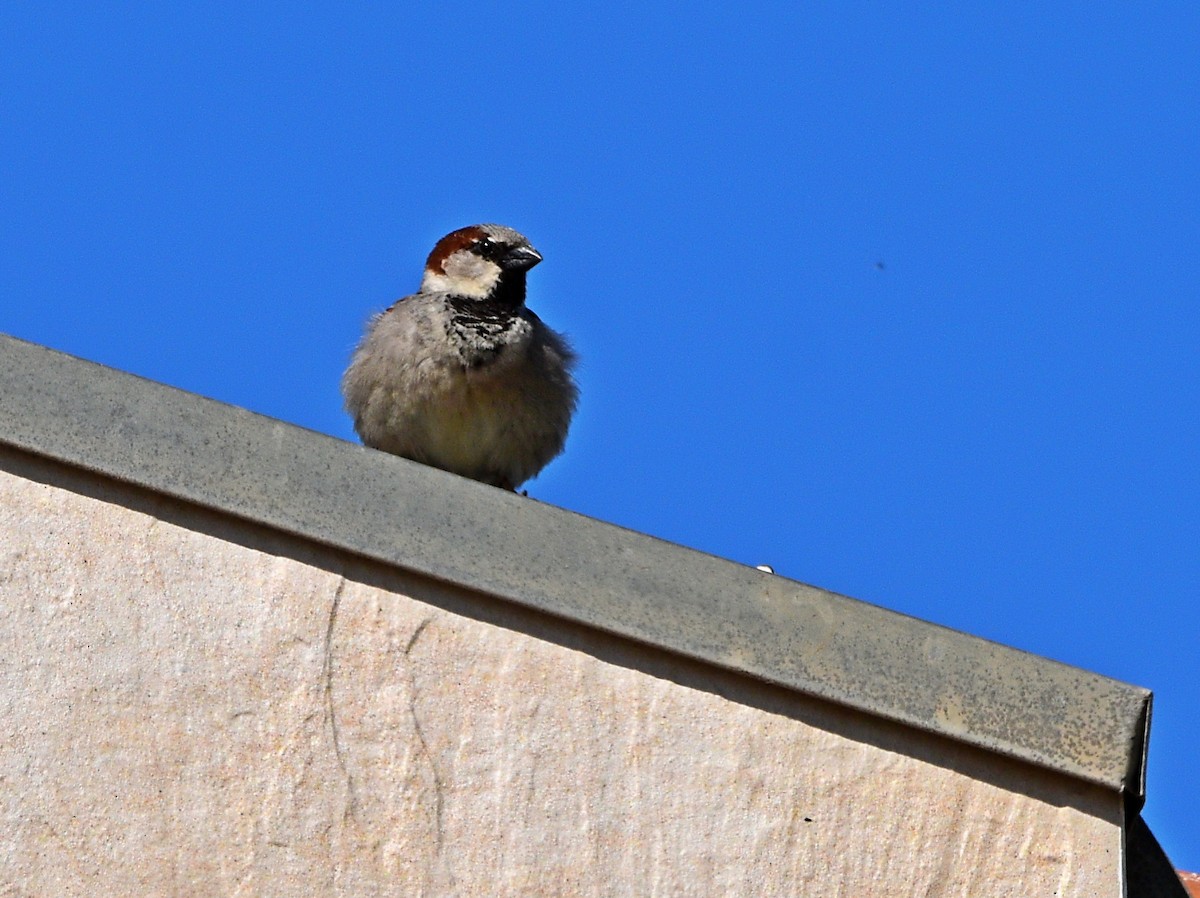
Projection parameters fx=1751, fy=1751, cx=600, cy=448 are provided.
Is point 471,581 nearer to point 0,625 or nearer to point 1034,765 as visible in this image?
point 0,625

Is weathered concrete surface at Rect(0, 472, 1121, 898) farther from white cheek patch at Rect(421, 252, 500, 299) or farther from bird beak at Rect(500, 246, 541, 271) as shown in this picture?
bird beak at Rect(500, 246, 541, 271)

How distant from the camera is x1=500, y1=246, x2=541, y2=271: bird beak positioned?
4488 millimetres

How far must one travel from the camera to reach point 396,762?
8.46 feet

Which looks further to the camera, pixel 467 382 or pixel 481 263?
pixel 481 263

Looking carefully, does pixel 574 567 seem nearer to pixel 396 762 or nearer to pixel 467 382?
pixel 396 762

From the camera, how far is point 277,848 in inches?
98.8

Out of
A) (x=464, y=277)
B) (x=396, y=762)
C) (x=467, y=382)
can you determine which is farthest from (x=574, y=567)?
(x=464, y=277)

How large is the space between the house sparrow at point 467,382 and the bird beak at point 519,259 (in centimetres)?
5

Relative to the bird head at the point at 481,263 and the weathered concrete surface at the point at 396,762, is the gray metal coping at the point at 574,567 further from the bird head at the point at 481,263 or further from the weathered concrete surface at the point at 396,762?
the bird head at the point at 481,263

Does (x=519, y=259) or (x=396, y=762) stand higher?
(x=519, y=259)

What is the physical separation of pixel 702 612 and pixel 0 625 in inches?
41.6

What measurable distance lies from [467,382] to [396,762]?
164 centimetres

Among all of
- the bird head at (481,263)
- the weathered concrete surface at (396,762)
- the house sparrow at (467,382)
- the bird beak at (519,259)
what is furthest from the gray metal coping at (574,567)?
the bird beak at (519,259)

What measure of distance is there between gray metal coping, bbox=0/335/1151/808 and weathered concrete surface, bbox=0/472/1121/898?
0.05 m
